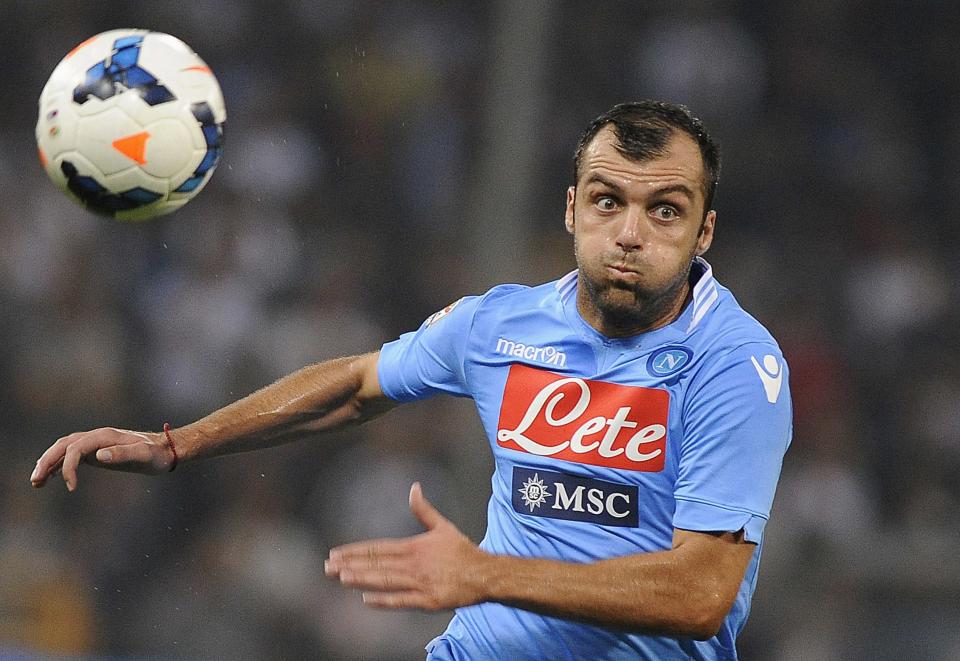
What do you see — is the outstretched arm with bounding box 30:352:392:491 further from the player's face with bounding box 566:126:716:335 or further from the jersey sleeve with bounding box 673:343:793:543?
the jersey sleeve with bounding box 673:343:793:543

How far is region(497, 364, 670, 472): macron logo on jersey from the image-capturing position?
353 cm

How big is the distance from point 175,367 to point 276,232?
0.99 metres

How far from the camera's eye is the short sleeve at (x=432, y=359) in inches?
158

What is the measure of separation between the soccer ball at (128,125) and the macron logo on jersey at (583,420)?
51.0 inches

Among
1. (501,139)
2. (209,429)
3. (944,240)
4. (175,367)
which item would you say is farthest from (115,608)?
(944,240)

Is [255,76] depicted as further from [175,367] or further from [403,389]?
[403,389]

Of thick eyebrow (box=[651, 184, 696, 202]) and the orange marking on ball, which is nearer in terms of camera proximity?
thick eyebrow (box=[651, 184, 696, 202])

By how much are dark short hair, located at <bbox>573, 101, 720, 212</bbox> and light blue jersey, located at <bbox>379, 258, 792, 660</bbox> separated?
27cm

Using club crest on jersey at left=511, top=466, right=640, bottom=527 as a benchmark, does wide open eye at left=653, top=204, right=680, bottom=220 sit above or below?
above

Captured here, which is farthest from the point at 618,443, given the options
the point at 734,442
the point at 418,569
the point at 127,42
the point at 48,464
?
the point at 127,42

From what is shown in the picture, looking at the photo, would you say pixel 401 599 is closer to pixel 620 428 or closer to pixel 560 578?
pixel 560 578

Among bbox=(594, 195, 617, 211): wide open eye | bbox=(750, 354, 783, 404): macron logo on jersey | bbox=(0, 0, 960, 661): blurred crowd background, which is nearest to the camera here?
bbox=(750, 354, 783, 404): macron logo on jersey

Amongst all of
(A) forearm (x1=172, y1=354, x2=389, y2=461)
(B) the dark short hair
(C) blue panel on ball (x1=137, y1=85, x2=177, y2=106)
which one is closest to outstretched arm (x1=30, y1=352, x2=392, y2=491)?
(A) forearm (x1=172, y1=354, x2=389, y2=461)

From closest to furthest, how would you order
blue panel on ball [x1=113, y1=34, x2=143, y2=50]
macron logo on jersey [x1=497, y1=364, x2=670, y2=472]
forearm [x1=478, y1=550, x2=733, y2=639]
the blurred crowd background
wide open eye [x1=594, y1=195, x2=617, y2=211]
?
1. forearm [x1=478, y1=550, x2=733, y2=639]
2. macron logo on jersey [x1=497, y1=364, x2=670, y2=472]
3. wide open eye [x1=594, y1=195, x2=617, y2=211]
4. blue panel on ball [x1=113, y1=34, x2=143, y2=50]
5. the blurred crowd background
